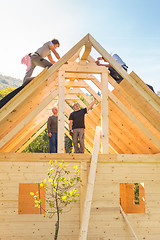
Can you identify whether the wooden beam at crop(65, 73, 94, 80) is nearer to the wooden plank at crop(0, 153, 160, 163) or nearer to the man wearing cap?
the man wearing cap

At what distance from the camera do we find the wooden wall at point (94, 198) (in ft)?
21.6

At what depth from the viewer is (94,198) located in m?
6.89

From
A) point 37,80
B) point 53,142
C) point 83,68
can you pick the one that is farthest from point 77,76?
point 53,142

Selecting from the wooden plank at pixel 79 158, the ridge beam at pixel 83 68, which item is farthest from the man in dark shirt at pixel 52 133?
the ridge beam at pixel 83 68

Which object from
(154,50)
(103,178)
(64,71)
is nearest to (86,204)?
(103,178)

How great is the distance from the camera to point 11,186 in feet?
22.0

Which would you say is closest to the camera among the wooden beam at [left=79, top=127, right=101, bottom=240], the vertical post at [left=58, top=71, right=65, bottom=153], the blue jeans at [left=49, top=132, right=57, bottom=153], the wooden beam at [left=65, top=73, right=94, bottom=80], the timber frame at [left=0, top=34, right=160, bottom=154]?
the wooden beam at [left=79, top=127, right=101, bottom=240]

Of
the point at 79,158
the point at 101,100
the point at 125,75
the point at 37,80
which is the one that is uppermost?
the point at 125,75

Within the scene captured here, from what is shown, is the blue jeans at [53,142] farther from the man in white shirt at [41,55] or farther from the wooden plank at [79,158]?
the man in white shirt at [41,55]

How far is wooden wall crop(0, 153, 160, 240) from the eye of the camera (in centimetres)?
659

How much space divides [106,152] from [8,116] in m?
2.29

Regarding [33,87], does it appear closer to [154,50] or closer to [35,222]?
[35,222]

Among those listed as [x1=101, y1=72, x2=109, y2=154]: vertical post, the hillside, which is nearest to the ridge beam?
[x1=101, y1=72, x2=109, y2=154]: vertical post

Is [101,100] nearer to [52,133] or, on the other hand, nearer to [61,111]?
[61,111]
